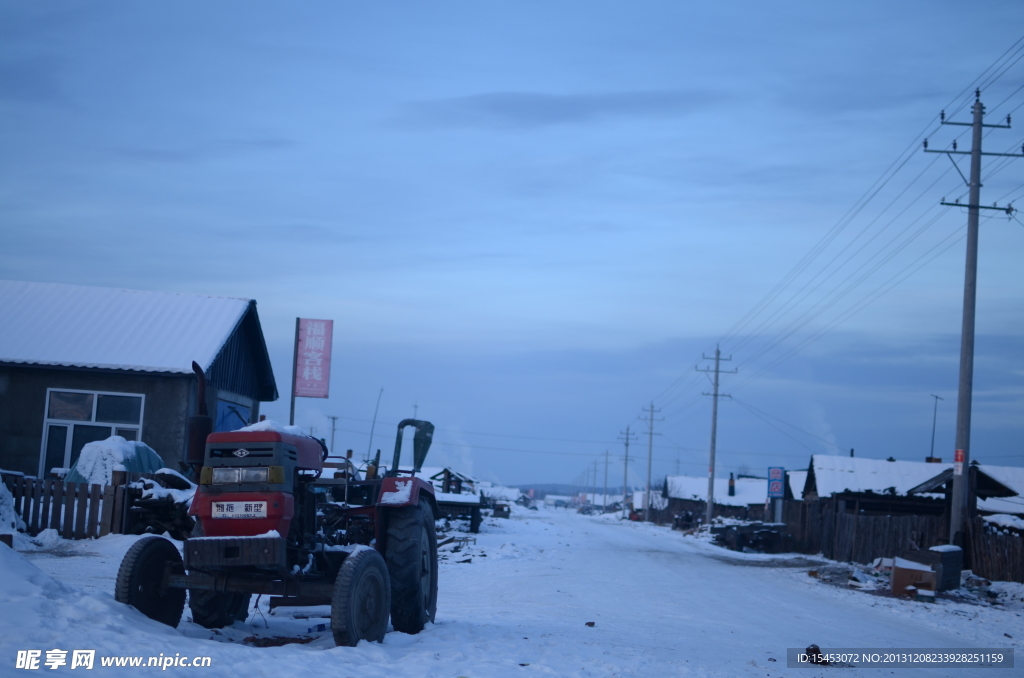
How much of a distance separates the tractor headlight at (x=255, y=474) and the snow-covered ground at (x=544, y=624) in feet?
4.59

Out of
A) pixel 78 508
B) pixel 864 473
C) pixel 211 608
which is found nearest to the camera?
pixel 211 608

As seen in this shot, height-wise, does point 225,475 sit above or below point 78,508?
above

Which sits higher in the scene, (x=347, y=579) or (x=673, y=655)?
(x=347, y=579)

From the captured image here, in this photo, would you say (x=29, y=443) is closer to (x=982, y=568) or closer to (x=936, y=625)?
(x=936, y=625)

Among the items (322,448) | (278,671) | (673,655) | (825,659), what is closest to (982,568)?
(825,659)

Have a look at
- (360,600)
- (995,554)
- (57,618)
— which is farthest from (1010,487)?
(57,618)

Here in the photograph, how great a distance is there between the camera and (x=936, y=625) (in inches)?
570

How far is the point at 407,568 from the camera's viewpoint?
29.8ft

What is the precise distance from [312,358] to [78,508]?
7.05 metres

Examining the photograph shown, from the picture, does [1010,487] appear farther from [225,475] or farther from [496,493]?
[496,493]

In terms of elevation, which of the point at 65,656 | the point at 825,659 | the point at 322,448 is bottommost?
the point at 825,659

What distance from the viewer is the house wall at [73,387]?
2064cm

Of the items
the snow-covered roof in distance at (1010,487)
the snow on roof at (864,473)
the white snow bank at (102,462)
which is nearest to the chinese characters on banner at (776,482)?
the snow on roof at (864,473)

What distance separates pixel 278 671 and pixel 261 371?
21.2 m
